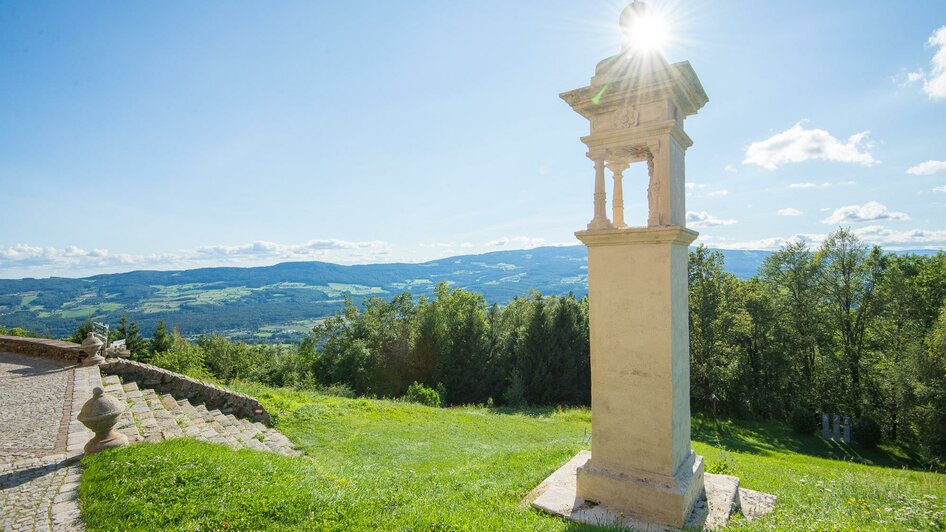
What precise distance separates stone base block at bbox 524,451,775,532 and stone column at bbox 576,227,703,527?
0.40ft

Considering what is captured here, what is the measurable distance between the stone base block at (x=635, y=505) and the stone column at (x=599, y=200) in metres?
3.59

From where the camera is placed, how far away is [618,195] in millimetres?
6688

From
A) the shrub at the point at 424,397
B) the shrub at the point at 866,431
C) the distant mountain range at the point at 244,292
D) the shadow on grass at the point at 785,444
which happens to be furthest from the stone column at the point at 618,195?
the distant mountain range at the point at 244,292

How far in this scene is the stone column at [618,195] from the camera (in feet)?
21.6

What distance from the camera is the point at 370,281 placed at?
17812 cm

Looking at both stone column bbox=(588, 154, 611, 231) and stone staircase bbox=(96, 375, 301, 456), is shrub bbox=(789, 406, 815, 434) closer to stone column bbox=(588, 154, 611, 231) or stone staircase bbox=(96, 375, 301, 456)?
stone column bbox=(588, 154, 611, 231)

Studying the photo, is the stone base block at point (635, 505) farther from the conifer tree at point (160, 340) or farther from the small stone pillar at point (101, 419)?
the conifer tree at point (160, 340)

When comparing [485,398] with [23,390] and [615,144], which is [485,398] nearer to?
[23,390]

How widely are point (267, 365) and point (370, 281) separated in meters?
149

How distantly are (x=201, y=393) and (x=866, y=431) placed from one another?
28058 mm

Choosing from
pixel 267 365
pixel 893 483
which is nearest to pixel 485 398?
pixel 267 365

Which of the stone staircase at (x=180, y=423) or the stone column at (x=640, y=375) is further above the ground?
the stone column at (x=640, y=375)

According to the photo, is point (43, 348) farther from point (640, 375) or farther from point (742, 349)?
point (742, 349)

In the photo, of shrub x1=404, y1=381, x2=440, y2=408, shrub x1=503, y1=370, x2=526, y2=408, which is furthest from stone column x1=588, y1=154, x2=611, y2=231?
shrub x1=503, y1=370, x2=526, y2=408
